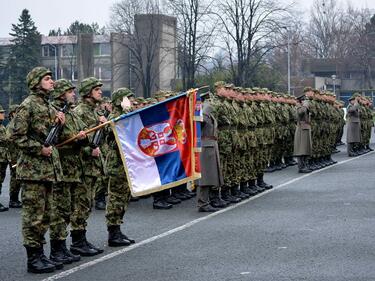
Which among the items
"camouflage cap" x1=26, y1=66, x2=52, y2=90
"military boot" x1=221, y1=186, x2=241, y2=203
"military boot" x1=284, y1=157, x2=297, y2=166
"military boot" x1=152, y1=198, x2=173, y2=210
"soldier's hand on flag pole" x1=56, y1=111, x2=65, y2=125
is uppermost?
"camouflage cap" x1=26, y1=66, x2=52, y2=90

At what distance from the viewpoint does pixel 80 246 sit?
952 cm

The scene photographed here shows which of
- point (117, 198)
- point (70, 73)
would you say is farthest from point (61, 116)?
point (70, 73)

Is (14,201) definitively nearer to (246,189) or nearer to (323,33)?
(246,189)

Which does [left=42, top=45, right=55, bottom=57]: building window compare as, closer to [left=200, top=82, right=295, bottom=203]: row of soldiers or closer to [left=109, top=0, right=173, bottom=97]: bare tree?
[left=109, top=0, right=173, bottom=97]: bare tree

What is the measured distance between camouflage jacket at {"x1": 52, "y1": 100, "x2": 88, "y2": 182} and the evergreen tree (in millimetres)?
64927

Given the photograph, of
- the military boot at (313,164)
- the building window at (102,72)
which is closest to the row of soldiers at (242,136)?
the military boot at (313,164)

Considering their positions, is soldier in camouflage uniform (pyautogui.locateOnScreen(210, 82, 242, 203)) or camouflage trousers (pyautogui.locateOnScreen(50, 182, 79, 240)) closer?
camouflage trousers (pyautogui.locateOnScreen(50, 182, 79, 240))

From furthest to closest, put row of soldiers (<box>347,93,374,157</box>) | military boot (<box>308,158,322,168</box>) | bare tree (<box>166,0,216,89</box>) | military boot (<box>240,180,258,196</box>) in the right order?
bare tree (<box>166,0,216,89</box>) < row of soldiers (<box>347,93,374,157</box>) < military boot (<box>308,158,322,168</box>) < military boot (<box>240,180,258,196</box>)

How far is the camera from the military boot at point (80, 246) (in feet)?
31.0

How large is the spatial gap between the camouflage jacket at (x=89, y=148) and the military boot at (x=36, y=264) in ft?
4.70

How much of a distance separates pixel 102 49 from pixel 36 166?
81282 mm

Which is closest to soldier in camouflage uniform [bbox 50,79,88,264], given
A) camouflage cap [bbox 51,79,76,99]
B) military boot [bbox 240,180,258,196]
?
camouflage cap [bbox 51,79,76,99]

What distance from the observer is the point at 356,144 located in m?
27.1

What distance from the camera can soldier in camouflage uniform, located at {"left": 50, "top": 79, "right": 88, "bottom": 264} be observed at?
9.04 metres
